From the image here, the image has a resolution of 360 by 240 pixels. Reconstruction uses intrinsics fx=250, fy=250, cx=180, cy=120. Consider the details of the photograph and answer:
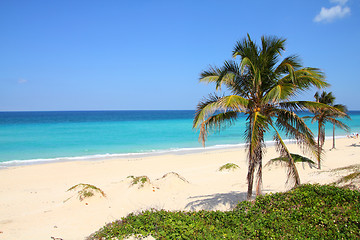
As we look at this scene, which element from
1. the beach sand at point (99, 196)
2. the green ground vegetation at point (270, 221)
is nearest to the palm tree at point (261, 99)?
the green ground vegetation at point (270, 221)

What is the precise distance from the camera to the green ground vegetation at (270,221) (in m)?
4.90

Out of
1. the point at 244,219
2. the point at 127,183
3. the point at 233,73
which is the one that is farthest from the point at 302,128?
the point at 127,183

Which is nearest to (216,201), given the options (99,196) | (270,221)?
(270,221)

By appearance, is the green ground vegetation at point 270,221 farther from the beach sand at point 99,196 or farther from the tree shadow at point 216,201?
the tree shadow at point 216,201

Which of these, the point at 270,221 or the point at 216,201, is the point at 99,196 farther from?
the point at 270,221

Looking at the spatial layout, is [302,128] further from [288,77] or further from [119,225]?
[119,225]

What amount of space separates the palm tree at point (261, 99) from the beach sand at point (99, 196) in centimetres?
332

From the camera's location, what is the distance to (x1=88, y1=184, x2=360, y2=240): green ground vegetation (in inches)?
193

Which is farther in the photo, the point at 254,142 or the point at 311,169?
the point at 311,169

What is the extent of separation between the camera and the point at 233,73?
733cm

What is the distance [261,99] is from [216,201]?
4.35m

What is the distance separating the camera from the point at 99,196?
10422 mm

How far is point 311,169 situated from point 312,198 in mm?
9421

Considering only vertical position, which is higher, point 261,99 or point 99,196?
point 261,99
